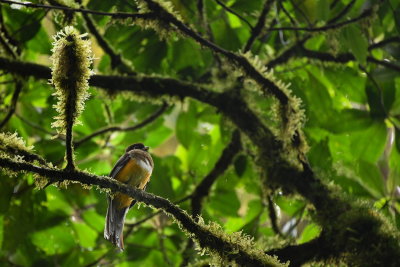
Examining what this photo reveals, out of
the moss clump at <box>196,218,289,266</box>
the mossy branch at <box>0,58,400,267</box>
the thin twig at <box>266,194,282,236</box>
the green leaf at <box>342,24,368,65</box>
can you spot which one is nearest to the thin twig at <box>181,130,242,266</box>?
the mossy branch at <box>0,58,400,267</box>

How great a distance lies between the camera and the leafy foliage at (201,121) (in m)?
3.02

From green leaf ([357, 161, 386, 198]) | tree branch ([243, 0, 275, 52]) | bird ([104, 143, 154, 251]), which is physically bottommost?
green leaf ([357, 161, 386, 198])

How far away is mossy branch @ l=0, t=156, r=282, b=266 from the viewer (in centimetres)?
155

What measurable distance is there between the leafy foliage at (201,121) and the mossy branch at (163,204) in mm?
1003

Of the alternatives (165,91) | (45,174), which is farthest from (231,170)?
(45,174)

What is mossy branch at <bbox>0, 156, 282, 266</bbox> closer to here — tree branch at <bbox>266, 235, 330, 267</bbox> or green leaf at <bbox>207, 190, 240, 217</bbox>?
tree branch at <bbox>266, 235, 330, 267</bbox>

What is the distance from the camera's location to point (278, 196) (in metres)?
3.25

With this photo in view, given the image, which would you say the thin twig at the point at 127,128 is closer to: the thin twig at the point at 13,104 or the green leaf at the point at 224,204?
the thin twig at the point at 13,104

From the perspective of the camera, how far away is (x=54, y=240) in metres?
3.49

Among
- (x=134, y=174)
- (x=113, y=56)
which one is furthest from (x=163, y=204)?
(x=113, y=56)

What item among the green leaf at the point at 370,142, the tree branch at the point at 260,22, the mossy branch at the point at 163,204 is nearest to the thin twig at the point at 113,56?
the tree branch at the point at 260,22

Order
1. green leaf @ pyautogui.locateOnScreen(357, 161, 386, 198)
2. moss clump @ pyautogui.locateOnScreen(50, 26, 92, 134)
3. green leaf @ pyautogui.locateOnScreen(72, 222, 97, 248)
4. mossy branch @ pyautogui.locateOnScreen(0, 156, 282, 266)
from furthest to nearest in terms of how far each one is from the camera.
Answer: green leaf @ pyautogui.locateOnScreen(72, 222, 97, 248) → green leaf @ pyautogui.locateOnScreen(357, 161, 386, 198) → mossy branch @ pyautogui.locateOnScreen(0, 156, 282, 266) → moss clump @ pyautogui.locateOnScreen(50, 26, 92, 134)

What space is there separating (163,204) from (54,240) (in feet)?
6.55

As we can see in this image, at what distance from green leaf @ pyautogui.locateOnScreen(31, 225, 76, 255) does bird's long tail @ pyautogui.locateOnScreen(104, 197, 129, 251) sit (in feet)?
3.40
